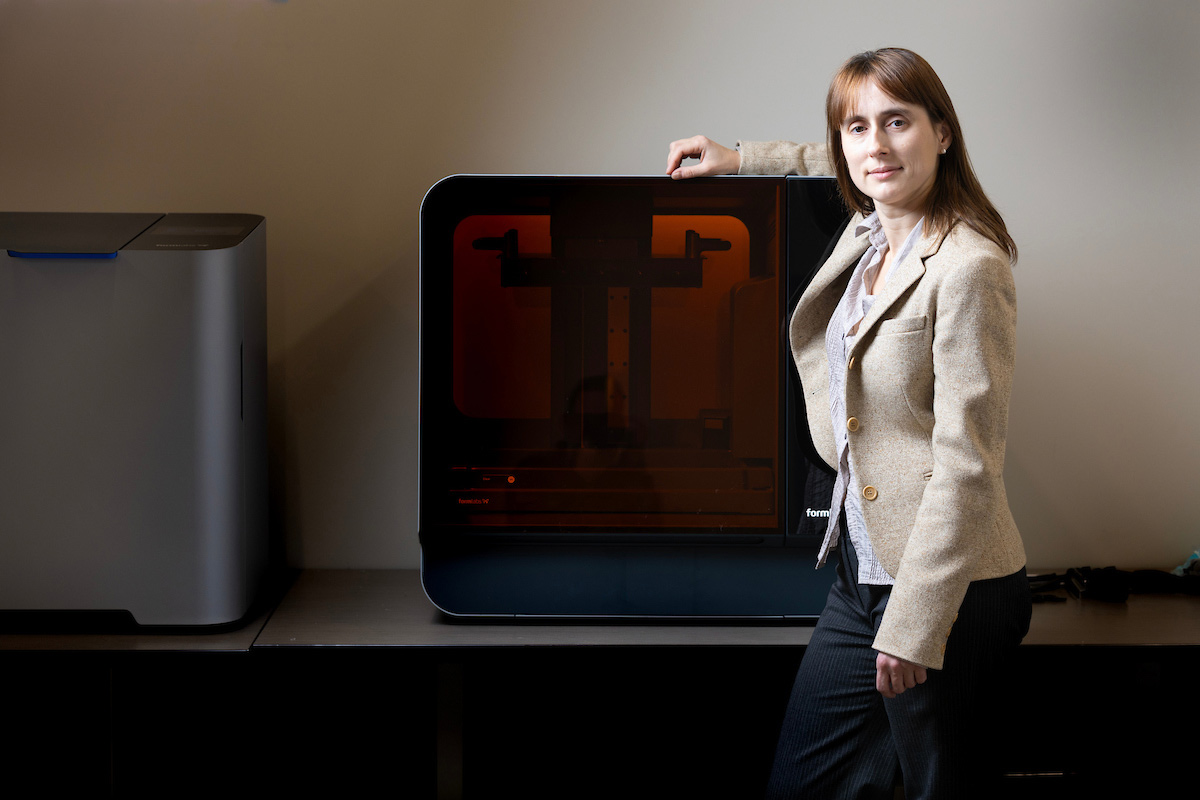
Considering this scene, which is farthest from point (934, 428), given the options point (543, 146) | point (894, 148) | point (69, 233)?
point (69, 233)

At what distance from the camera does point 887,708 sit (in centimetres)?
89

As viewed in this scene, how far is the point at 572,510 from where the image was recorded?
122 centimetres

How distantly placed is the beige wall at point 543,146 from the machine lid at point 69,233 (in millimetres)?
285

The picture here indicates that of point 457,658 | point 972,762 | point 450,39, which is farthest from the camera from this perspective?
point 450,39

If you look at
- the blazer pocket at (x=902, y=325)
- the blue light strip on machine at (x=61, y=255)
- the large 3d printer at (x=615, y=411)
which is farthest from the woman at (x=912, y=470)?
the blue light strip on machine at (x=61, y=255)

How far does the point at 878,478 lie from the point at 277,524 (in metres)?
1.20

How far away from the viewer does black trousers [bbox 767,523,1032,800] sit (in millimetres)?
855

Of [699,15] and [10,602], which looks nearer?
[10,602]

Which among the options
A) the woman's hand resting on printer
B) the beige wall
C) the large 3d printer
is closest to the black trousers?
the large 3d printer

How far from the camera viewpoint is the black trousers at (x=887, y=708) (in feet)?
2.81

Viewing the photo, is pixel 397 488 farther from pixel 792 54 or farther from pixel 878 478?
pixel 792 54

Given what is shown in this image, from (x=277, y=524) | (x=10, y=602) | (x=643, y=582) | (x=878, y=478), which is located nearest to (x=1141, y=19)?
(x=878, y=478)

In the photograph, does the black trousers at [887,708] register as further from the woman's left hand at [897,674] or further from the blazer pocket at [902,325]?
the blazer pocket at [902,325]

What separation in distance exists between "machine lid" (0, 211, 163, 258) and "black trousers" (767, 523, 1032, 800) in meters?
1.15
